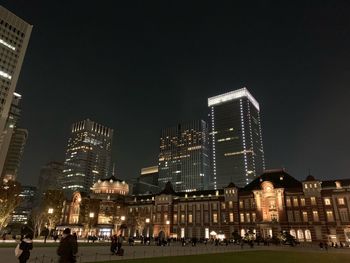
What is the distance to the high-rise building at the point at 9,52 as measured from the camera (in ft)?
347

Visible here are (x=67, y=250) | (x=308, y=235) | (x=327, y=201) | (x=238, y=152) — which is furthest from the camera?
(x=238, y=152)

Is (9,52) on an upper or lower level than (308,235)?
upper

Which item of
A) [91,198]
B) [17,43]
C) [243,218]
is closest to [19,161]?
[17,43]

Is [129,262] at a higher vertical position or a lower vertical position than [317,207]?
lower

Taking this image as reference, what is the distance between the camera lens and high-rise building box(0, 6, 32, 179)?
347 feet

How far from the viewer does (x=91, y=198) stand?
10044cm

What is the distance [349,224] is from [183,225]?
44.7 metres

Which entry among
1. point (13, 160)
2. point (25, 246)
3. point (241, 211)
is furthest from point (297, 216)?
point (13, 160)

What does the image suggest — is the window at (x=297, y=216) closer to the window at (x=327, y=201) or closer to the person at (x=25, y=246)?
the window at (x=327, y=201)

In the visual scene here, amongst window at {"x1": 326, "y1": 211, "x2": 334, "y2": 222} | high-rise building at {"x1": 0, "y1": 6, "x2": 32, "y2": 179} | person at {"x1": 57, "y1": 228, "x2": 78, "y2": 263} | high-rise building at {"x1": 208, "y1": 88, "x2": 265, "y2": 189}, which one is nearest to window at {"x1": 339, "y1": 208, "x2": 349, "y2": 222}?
window at {"x1": 326, "y1": 211, "x2": 334, "y2": 222}

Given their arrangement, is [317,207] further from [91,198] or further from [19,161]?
[19,161]

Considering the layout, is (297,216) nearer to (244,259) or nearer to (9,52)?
(244,259)

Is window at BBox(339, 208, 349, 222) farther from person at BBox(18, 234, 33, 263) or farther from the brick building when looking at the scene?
person at BBox(18, 234, 33, 263)

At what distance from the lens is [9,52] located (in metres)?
110
